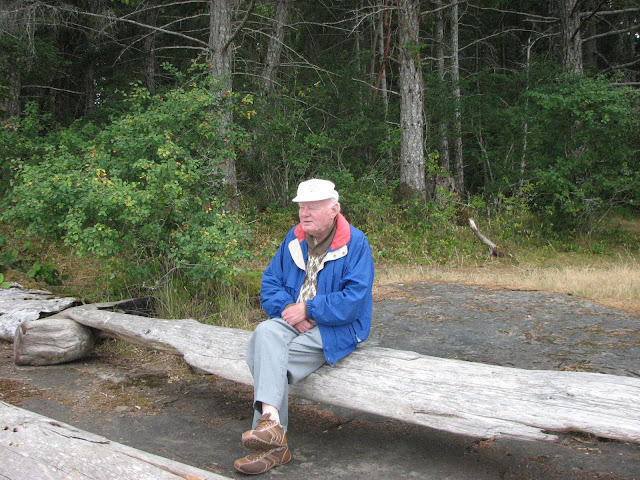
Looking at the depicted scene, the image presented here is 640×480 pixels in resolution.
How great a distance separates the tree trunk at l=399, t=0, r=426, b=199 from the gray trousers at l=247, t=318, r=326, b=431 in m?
9.85

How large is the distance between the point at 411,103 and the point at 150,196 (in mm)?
8438

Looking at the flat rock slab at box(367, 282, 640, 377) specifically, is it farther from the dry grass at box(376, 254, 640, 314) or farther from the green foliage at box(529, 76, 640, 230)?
the green foliage at box(529, 76, 640, 230)

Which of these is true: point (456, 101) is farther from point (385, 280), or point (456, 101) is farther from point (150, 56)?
point (385, 280)

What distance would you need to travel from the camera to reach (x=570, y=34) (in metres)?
15.0

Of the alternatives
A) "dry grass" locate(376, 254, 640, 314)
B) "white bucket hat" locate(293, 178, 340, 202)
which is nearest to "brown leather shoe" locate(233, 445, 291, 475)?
"white bucket hat" locate(293, 178, 340, 202)

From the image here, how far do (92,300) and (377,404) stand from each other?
4.86 m

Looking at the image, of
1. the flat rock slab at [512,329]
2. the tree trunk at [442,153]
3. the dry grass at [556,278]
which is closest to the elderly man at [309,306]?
the flat rock slab at [512,329]

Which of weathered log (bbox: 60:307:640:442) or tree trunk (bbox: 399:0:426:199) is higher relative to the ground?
tree trunk (bbox: 399:0:426:199)

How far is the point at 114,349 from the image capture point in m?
6.32

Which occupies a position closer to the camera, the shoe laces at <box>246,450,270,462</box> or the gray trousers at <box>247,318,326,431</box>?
the shoe laces at <box>246,450,270,462</box>

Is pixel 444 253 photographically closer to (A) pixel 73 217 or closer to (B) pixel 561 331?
(B) pixel 561 331

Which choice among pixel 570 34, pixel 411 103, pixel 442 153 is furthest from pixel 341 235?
pixel 442 153

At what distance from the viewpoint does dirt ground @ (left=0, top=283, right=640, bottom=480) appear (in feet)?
12.2

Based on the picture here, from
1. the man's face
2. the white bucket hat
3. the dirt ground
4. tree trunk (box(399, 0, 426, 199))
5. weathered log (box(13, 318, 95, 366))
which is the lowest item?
the dirt ground
